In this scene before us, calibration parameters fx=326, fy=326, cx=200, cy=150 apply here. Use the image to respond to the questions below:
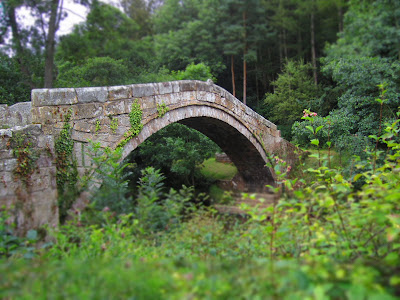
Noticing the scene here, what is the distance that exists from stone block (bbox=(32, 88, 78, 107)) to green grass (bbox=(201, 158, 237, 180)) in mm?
7024

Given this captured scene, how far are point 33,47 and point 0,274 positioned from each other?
14.7 metres

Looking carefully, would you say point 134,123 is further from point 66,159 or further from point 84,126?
point 66,159

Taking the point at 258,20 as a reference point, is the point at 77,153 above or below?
below

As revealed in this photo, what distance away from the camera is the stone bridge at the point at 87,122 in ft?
13.0

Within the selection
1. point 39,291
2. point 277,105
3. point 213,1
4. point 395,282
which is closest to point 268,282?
point 395,282

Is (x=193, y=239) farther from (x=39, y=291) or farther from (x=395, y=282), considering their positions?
(x=395, y=282)

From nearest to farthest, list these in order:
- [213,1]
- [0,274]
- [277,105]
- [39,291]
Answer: [39,291] → [0,274] → [277,105] → [213,1]

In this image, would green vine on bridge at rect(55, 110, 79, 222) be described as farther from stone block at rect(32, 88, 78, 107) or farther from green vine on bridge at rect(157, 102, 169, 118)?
green vine on bridge at rect(157, 102, 169, 118)

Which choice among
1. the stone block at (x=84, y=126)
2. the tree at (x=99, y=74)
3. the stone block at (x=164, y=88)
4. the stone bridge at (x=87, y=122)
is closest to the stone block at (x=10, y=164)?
the stone bridge at (x=87, y=122)

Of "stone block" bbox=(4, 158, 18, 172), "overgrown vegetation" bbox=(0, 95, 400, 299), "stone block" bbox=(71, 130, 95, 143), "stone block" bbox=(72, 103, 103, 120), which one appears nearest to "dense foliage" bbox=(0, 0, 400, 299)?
"overgrown vegetation" bbox=(0, 95, 400, 299)

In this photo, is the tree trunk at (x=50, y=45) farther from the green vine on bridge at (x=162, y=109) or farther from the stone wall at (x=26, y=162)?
the stone wall at (x=26, y=162)

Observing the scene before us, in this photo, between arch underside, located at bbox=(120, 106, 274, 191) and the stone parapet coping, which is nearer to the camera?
the stone parapet coping

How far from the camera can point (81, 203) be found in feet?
9.76

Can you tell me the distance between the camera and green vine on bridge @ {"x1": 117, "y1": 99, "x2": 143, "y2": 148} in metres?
5.66
